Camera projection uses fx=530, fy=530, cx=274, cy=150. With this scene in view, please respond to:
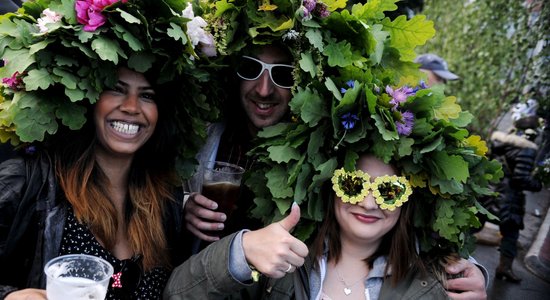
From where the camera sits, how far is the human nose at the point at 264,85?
2.99m

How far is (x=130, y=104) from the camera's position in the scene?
8.13 feet

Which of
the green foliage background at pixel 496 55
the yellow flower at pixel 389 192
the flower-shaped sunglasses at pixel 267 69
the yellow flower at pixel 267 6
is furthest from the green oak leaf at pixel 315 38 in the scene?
the green foliage background at pixel 496 55

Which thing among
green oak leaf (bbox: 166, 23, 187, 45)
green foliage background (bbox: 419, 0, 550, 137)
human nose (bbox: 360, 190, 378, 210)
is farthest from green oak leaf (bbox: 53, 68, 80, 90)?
green foliage background (bbox: 419, 0, 550, 137)

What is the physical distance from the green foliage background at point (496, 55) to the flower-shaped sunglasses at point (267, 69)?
4.63 metres

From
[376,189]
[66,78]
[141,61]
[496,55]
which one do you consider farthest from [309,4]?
[496,55]

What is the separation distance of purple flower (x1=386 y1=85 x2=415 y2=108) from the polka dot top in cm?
140

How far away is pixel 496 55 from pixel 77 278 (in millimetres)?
8924

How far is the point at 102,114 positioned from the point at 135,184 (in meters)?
0.45

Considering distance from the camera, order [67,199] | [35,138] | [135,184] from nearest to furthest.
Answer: [35,138] → [67,199] → [135,184]

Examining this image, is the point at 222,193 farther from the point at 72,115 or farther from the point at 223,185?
the point at 72,115

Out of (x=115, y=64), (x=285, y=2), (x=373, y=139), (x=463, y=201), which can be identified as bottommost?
(x=463, y=201)

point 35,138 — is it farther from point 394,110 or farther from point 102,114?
point 394,110

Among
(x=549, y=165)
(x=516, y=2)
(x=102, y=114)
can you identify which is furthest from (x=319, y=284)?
(x=516, y=2)

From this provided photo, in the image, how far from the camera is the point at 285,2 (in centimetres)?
262
